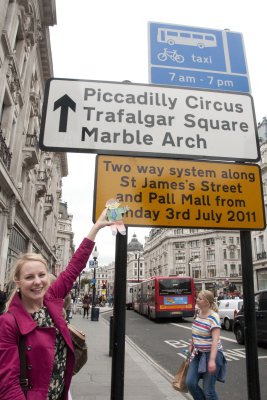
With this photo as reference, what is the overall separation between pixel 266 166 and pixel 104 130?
47.5m

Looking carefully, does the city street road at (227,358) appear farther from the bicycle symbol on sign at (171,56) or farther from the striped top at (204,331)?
the bicycle symbol on sign at (171,56)

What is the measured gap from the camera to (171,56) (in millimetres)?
3402

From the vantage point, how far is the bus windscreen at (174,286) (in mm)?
24609

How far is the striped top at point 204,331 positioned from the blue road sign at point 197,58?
127 inches

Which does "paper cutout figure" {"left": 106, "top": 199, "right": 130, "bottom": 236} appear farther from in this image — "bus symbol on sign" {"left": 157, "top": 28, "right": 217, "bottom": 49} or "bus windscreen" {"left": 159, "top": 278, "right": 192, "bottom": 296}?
"bus windscreen" {"left": 159, "top": 278, "right": 192, "bottom": 296}

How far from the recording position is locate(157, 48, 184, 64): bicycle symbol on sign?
133 inches

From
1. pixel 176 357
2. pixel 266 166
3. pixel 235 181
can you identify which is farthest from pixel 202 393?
pixel 266 166

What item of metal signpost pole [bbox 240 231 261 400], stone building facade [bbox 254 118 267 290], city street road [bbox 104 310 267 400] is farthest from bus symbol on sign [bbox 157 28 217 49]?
stone building facade [bbox 254 118 267 290]

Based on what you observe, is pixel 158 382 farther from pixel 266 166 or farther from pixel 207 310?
pixel 266 166

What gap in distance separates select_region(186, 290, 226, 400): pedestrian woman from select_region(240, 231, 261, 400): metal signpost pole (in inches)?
81.8

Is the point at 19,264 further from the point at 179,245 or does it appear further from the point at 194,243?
the point at 179,245

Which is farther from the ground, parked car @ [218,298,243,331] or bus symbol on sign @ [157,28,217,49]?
bus symbol on sign @ [157,28,217,49]

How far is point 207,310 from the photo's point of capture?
205 inches

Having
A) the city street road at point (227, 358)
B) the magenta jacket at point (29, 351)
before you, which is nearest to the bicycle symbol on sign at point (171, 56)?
the magenta jacket at point (29, 351)
